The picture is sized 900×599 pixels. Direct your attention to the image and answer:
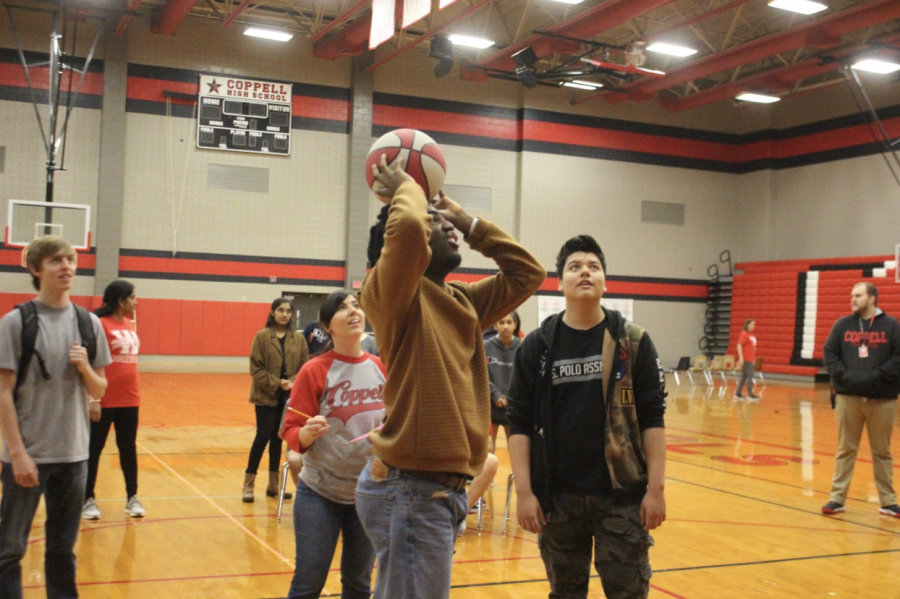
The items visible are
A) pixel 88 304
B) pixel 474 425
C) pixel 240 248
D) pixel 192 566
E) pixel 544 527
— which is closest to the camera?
pixel 474 425

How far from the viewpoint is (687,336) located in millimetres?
26078

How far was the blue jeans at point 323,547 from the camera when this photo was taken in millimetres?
3195

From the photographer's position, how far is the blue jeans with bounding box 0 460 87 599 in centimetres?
337

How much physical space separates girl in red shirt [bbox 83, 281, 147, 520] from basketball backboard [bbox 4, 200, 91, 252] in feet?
36.2

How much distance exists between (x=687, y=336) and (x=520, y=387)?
2389cm

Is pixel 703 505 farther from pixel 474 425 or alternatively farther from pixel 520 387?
pixel 474 425

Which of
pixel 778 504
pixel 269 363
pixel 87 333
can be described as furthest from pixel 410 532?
pixel 778 504

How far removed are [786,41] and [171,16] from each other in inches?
543

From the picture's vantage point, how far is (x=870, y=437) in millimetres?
7223

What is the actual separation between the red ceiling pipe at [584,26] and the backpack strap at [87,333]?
1536 cm

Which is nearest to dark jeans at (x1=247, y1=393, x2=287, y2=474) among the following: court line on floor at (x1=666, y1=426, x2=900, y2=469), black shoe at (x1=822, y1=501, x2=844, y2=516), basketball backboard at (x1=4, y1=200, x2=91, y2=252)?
black shoe at (x1=822, y1=501, x2=844, y2=516)

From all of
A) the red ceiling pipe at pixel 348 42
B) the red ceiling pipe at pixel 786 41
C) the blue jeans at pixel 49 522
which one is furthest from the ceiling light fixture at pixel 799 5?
the blue jeans at pixel 49 522

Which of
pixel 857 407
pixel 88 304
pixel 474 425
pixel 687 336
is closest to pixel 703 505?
pixel 857 407

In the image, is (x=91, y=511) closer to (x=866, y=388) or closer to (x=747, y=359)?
(x=866, y=388)
